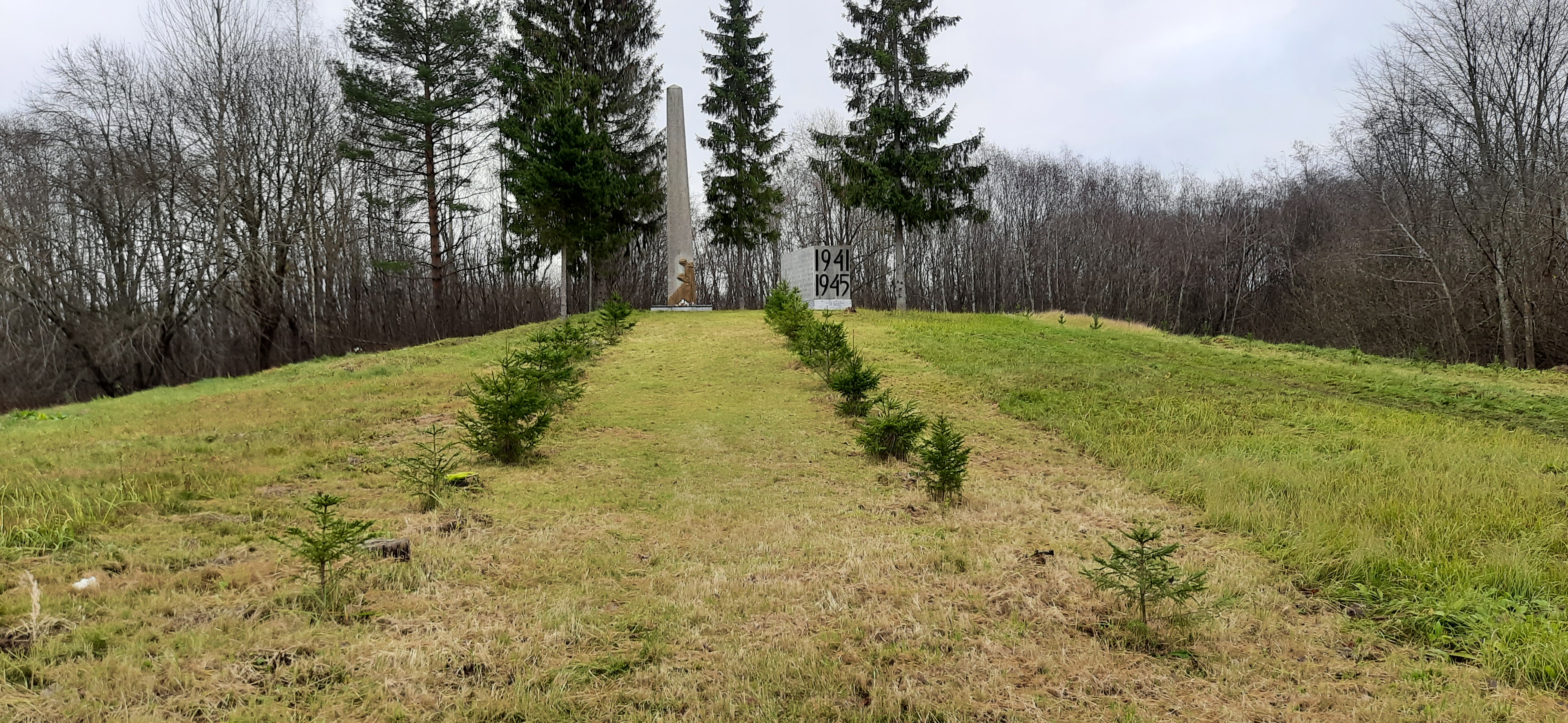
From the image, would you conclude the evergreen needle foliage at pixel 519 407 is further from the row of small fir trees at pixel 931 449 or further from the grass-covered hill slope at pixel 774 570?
the row of small fir trees at pixel 931 449

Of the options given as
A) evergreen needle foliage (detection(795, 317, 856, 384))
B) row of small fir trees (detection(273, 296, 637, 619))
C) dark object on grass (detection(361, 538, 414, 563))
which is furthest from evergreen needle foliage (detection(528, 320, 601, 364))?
dark object on grass (detection(361, 538, 414, 563))

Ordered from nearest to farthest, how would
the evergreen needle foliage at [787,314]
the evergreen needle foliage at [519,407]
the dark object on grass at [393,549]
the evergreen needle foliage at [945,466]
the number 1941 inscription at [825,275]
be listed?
the dark object on grass at [393,549], the evergreen needle foliage at [945,466], the evergreen needle foliage at [519,407], the evergreen needle foliage at [787,314], the number 1941 inscription at [825,275]

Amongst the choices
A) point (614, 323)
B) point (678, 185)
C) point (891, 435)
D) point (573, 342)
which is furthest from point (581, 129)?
point (891, 435)

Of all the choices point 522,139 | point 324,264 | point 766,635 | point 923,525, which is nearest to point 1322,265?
point 522,139

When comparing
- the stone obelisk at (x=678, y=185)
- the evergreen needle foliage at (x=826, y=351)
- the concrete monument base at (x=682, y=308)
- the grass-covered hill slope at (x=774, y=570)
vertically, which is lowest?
the grass-covered hill slope at (x=774, y=570)

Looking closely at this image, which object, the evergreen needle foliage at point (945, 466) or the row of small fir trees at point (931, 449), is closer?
the row of small fir trees at point (931, 449)

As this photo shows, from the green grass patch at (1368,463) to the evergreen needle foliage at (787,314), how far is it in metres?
2.49

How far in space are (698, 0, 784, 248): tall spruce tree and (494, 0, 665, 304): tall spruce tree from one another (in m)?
2.31

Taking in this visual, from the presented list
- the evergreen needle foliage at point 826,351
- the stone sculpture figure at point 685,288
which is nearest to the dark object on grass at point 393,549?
the evergreen needle foliage at point 826,351

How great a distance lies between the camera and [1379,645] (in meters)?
3.17

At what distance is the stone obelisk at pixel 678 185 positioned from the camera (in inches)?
882

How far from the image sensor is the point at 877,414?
799 cm

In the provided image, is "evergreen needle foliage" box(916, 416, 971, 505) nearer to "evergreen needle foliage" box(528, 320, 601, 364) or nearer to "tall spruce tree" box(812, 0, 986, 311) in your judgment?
"evergreen needle foliage" box(528, 320, 601, 364)

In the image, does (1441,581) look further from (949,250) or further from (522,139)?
(949,250)
